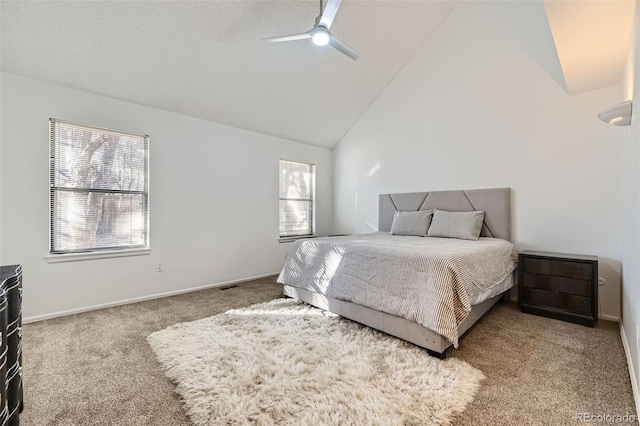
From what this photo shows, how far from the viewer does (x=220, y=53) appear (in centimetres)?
315

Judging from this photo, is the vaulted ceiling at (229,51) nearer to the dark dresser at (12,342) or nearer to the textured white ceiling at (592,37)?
the textured white ceiling at (592,37)

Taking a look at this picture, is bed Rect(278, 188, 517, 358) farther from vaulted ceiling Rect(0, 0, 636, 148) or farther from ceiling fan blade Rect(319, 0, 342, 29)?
ceiling fan blade Rect(319, 0, 342, 29)

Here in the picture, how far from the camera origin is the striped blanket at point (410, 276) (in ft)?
6.60

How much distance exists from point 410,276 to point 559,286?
1.74 metres

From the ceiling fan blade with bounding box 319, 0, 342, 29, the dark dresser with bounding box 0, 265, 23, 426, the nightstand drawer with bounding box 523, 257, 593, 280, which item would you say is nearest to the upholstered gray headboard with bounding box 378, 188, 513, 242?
the nightstand drawer with bounding box 523, 257, 593, 280

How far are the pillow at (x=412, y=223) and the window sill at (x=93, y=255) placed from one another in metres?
3.23

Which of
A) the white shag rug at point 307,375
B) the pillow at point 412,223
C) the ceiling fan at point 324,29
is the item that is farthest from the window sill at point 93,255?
the pillow at point 412,223

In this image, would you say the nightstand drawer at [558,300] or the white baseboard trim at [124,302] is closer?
the nightstand drawer at [558,300]

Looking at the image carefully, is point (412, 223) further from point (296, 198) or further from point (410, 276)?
point (296, 198)

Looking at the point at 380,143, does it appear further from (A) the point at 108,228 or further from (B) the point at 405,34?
(A) the point at 108,228

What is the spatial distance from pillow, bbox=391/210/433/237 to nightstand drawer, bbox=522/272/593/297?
1.22 meters

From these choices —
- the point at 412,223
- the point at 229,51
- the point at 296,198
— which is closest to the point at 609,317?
the point at 412,223

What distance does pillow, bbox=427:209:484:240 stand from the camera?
135 inches

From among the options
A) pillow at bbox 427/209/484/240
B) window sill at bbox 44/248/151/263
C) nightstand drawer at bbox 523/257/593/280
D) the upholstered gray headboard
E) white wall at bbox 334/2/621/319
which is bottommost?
nightstand drawer at bbox 523/257/593/280
